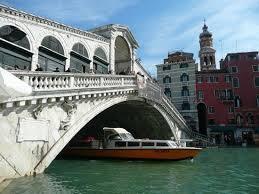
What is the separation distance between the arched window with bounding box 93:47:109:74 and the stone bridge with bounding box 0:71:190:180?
440cm

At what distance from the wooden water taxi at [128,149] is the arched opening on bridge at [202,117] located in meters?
22.0

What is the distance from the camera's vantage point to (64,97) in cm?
1152

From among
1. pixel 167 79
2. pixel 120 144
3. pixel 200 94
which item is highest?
pixel 167 79

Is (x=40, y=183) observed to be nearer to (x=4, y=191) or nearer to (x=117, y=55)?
(x=4, y=191)

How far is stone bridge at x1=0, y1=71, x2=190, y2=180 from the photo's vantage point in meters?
9.48

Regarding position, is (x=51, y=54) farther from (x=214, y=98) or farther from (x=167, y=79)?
(x=214, y=98)

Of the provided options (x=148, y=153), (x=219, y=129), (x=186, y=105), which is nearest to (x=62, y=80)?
(x=148, y=153)

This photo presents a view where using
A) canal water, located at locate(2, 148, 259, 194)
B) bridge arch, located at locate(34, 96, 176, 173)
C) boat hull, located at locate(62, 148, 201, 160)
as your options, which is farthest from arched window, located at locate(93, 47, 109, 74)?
canal water, located at locate(2, 148, 259, 194)

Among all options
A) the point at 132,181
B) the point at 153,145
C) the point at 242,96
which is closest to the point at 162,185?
the point at 132,181

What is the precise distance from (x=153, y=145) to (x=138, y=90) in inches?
130

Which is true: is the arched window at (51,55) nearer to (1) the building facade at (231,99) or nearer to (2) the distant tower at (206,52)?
(1) the building facade at (231,99)

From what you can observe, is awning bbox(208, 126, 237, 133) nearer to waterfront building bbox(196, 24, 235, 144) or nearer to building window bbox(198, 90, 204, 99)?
waterfront building bbox(196, 24, 235, 144)

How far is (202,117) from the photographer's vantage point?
41812 mm

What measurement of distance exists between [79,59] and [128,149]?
235 inches
